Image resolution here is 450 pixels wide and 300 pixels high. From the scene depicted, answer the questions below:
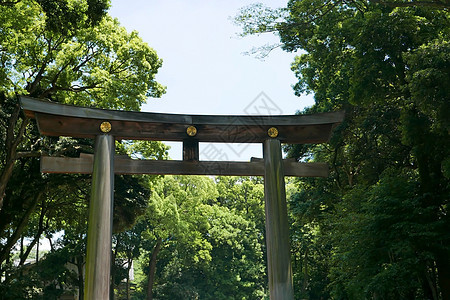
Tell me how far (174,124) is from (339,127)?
27.5 feet

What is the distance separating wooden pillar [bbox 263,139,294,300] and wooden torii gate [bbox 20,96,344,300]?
1 centimetres

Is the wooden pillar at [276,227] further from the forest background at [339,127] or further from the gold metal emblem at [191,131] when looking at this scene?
the forest background at [339,127]

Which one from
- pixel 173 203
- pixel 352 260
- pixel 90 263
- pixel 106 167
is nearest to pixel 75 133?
pixel 106 167

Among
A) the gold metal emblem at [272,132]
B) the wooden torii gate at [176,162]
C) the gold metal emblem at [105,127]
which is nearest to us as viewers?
the wooden torii gate at [176,162]

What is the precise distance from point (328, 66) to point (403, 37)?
306 cm

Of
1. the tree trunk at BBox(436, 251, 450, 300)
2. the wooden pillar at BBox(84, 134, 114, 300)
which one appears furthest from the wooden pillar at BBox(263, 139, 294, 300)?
the tree trunk at BBox(436, 251, 450, 300)

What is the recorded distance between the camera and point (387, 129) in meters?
13.0

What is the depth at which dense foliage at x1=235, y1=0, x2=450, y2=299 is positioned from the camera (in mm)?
9148

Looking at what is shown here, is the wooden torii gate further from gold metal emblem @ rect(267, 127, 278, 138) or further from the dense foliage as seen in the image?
the dense foliage

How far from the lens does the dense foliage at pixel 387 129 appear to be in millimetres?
9148

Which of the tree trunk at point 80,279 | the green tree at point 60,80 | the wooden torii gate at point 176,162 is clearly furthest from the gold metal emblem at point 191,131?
the tree trunk at point 80,279

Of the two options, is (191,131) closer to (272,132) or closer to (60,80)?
(272,132)

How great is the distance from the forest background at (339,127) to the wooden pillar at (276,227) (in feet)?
12.1

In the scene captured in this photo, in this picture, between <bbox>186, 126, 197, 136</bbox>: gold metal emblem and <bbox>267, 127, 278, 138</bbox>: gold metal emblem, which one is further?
<bbox>267, 127, 278, 138</bbox>: gold metal emblem
